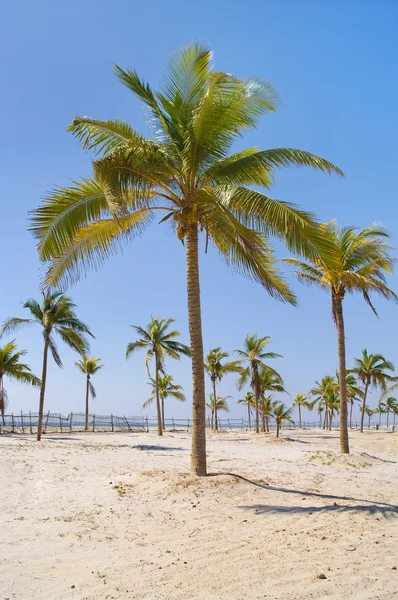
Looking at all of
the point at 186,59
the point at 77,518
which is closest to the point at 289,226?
the point at 186,59

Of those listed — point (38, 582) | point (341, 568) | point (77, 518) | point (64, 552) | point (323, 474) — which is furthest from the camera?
point (323, 474)

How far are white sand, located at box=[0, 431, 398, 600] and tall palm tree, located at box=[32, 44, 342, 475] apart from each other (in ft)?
5.97

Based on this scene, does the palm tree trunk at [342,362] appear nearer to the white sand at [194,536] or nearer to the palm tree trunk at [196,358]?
the white sand at [194,536]

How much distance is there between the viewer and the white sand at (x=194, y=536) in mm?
4664

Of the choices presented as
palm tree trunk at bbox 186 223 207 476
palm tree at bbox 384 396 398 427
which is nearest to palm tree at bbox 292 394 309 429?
palm tree at bbox 384 396 398 427

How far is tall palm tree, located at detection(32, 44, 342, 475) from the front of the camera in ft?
30.6

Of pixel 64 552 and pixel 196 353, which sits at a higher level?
pixel 196 353

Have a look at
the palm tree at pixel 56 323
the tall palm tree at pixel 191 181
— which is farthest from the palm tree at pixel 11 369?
the tall palm tree at pixel 191 181

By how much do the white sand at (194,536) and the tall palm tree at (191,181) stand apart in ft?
5.97

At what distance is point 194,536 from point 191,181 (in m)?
7.02

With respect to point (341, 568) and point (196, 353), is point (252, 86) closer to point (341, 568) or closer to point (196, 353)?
point (196, 353)

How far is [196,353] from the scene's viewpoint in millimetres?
9789

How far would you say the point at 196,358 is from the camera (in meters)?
9.77

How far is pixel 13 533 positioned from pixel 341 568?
4349 millimetres
